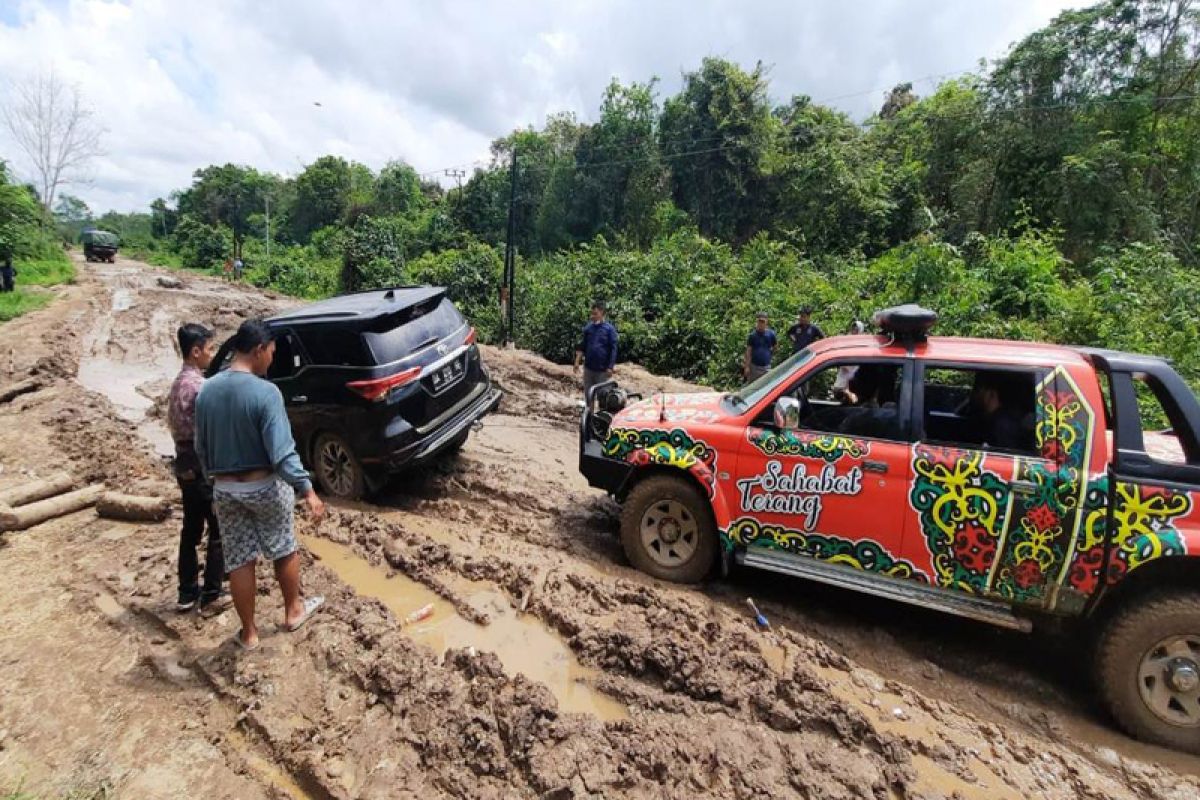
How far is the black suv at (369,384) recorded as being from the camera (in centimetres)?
542

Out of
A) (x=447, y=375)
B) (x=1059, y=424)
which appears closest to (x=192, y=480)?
(x=447, y=375)

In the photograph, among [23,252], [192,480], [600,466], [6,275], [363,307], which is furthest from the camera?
[23,252]

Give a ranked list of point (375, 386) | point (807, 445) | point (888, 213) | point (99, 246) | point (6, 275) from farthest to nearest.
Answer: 1. point (99, 246)
2. point (6, 275)
3. point (888, 213)
4. point (375, 386)
5. point (807, 445)

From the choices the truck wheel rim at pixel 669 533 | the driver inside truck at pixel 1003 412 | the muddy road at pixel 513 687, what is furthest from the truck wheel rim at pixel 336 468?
the driver inside truck at pixel 1003 412

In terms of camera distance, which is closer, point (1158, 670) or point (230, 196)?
point (1158, 670)

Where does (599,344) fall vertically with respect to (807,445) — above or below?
above

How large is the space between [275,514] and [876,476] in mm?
3579

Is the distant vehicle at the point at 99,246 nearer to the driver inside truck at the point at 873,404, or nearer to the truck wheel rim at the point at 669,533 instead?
the truck wheel rim at the point at 669,533

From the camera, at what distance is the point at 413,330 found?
5812mm

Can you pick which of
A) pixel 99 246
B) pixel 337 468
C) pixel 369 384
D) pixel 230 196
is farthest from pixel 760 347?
pixel 230 196

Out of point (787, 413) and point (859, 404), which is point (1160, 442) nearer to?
point (859, 404)

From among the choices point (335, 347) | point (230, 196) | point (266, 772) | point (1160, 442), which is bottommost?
point (266, 772)

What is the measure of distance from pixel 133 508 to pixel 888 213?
19972 mm

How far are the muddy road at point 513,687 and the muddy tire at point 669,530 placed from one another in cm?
19
